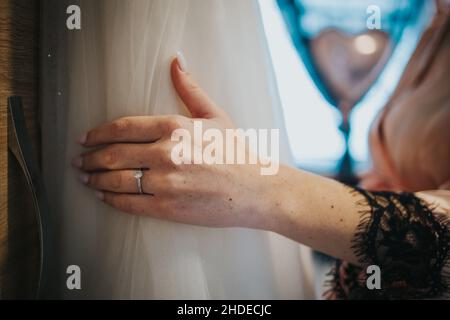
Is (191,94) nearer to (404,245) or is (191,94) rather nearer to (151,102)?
(151,102)

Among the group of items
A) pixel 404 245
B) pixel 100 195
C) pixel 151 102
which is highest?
pixel 151 102

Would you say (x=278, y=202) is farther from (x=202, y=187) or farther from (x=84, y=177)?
(x=84, y=177)

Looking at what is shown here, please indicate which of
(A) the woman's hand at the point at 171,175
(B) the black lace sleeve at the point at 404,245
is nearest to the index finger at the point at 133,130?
(A) the woman's hand at the point at 171,175

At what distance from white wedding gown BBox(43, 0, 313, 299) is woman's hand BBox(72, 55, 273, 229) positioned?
2 cm

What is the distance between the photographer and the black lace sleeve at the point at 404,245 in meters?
0.55

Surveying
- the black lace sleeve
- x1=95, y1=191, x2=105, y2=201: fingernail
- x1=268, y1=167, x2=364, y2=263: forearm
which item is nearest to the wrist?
x1=268, y1=167, x2=364, y2=263: forearm

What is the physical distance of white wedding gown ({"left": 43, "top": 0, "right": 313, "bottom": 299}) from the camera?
0.49 m

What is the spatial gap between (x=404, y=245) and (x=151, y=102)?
0.47 m

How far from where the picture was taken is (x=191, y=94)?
496mm

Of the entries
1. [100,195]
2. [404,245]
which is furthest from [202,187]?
[404,245]

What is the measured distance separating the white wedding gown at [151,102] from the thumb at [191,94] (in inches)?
0.5

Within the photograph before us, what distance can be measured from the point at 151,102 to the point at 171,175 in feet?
0.37

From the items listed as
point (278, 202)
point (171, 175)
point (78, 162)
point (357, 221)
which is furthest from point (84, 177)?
point (357, 221)

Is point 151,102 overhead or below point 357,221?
overhead
